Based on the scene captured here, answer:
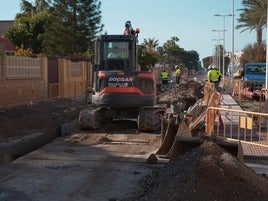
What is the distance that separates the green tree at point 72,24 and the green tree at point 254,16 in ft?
49.5

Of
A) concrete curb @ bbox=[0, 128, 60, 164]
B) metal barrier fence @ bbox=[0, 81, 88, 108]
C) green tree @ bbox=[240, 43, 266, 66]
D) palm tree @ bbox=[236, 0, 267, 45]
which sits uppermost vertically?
palm tree @ bbox=[236, 0, 267, 45]

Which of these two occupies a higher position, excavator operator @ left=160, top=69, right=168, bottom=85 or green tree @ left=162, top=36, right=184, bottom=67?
green tree @ left=162, top=36, right=184, bottom=67

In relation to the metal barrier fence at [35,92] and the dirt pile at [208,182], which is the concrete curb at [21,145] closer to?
the metal barrier fence at [35,92]

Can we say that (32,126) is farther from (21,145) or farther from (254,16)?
(254,16)

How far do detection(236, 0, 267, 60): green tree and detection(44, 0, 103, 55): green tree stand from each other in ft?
49.5

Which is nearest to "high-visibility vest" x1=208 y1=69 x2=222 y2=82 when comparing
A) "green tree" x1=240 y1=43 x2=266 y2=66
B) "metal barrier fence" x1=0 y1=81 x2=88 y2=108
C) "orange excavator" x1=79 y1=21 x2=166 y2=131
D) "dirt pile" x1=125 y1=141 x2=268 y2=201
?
"metal barrier fence" x1=0 y1=81 x2=88 y2=108

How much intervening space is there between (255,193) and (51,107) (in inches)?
644

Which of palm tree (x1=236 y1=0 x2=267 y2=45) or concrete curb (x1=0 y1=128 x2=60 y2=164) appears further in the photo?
palm tree (x1=236 y1=0 x2=267 y2=45)

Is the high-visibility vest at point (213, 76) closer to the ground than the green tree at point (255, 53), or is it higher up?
closer to the ground

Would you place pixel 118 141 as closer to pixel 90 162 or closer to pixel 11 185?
pixel 90 162

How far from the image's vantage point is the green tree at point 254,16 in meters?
45.3

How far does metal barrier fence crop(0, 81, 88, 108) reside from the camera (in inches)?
754

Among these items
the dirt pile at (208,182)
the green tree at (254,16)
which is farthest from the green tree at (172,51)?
the dirt pile at (208,182)

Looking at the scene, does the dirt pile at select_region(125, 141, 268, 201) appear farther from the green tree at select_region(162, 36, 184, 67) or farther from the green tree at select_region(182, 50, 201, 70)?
the green tree at select_region(182, 50, 201, 70)
